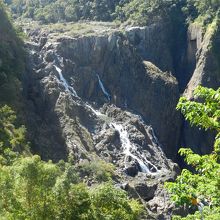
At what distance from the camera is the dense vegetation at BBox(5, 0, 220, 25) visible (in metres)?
65.5

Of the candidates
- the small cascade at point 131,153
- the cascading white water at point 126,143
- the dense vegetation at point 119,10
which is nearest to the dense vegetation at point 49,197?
the small cascade at point 131,153

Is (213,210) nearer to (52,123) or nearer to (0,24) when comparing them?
(52,123)

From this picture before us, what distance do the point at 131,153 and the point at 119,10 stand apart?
36.5 metres

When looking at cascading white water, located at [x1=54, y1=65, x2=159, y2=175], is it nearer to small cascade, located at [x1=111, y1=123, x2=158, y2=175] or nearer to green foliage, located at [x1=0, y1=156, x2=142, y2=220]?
small cascade, located at [x1=111, y1=123, x2=158, y2=175]

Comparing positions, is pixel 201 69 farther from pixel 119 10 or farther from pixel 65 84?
pixel 119 10

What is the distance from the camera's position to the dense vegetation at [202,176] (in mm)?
8508

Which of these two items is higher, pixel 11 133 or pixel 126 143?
pixel 11 133

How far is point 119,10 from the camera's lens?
72.1 meters

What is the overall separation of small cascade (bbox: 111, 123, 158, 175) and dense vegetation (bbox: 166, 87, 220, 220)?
99.8 ft

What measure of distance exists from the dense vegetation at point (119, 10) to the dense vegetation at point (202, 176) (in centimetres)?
5547

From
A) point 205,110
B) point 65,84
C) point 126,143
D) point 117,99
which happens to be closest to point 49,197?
point 205,110

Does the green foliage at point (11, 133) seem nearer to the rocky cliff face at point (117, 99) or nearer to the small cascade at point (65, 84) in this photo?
the rocky cliff face at point (117, 99)

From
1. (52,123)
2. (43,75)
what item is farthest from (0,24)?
(52,123)

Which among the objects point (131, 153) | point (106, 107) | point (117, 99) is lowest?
point (131, 153)
